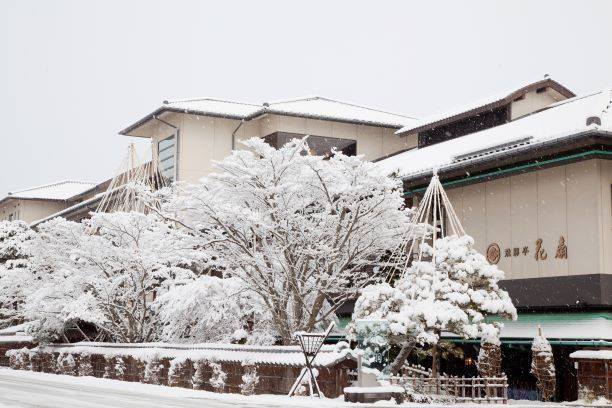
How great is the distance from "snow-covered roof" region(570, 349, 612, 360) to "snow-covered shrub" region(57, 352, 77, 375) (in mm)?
21778

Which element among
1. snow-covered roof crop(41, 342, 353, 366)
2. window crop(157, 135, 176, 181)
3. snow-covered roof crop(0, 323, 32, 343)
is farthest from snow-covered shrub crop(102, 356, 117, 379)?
window crop(157, 135, 176, 181)

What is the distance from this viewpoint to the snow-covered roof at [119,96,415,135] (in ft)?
136

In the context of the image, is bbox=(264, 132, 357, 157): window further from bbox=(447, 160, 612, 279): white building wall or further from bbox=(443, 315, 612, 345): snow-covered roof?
bbox=(443, 315, 612, 345): snow-covered roof

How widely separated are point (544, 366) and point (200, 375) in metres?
10.5

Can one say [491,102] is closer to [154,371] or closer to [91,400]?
[154,371]

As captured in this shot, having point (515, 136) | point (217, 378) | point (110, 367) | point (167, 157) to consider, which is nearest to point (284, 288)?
point (217, 378)

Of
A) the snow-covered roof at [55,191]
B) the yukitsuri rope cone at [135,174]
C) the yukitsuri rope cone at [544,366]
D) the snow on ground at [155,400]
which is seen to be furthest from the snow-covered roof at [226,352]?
the snow-covered roof at [55,191]

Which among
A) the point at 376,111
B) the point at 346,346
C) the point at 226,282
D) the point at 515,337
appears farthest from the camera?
the point at 376,111

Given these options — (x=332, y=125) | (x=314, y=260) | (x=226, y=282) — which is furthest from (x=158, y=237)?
(x=332, y=125)

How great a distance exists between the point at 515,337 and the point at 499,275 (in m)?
3.18

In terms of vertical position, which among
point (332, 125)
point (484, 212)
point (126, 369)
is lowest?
point (126, 369)

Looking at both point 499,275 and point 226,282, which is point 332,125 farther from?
point 499,275

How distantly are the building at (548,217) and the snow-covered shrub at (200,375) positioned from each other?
9033 millimetres

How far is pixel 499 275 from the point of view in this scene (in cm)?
2250
